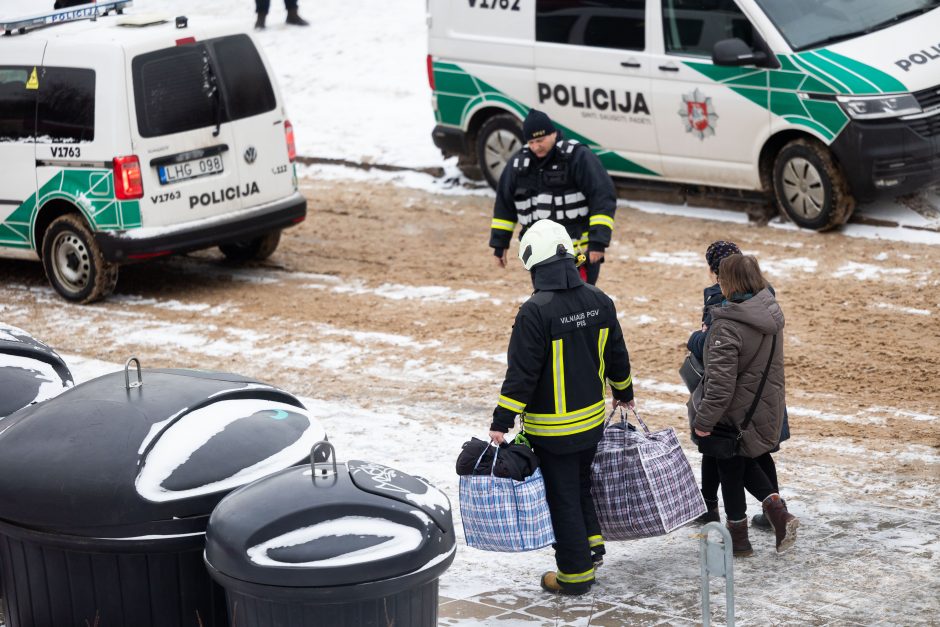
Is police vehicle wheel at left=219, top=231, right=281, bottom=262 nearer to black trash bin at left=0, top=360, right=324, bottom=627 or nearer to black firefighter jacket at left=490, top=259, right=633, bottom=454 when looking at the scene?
black firefighter jacket at left=490, top=259, right=633, bottom=454

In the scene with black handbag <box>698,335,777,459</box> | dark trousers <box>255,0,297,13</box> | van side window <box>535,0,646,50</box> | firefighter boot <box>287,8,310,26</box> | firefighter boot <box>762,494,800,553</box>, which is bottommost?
firefighter boot <box>762,494,800,553</box>

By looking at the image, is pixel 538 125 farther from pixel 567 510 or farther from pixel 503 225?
pixel 567 510

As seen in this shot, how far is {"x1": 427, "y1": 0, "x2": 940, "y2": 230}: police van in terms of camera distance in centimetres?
1106

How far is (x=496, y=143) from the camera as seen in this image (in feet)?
45.7

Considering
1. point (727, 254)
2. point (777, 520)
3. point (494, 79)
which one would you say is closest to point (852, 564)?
point (777, 520)

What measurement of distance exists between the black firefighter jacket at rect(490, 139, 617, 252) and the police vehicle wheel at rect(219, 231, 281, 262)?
3.96 meters

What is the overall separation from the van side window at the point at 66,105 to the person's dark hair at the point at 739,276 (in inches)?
247

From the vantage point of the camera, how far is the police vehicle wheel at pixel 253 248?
12180mm

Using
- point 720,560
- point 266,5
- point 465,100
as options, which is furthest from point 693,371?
point 266,5

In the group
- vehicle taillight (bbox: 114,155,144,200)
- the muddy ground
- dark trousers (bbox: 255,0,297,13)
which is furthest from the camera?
dark trousers (bbox: 255,0,297,13)

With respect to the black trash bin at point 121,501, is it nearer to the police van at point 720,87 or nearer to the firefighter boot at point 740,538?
the firefighter boot at point 740,538

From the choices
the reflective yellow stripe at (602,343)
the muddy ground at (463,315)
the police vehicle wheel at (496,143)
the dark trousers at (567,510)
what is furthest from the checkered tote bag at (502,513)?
the police vehicle wheel at (496,143)

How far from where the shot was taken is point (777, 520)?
6.18 meters

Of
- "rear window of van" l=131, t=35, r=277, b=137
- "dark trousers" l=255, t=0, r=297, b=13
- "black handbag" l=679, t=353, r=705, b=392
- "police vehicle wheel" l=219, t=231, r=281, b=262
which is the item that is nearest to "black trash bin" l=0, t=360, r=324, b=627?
"black handbag" l=679, t=353, r=705, b=392
